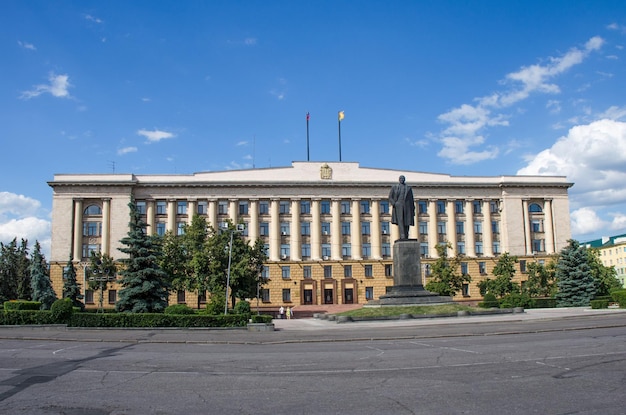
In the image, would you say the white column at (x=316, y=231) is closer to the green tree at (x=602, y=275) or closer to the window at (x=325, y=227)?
the window at (x=325, y=227)

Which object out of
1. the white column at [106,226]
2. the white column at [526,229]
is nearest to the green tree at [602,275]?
the white column at [526,229]

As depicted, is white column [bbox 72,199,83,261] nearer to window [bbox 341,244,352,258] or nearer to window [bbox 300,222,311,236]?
window [bbox 300,222,311,236]

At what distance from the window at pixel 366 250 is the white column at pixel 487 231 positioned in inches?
620

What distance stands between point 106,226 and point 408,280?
151 ft

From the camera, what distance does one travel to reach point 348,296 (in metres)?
69.4

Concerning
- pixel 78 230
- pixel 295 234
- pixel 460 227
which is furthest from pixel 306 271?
pixel 78 230

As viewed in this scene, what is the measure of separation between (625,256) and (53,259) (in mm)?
110485

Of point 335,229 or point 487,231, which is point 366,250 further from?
point 487,231

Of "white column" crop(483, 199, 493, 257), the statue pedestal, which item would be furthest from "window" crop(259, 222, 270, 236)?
the statue pedestal

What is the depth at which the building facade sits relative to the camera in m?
68.0

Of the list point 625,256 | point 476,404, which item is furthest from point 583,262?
point 625,256

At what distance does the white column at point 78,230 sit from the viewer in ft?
219

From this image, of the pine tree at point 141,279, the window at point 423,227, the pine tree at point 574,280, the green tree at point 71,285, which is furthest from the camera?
the window at point 423,227

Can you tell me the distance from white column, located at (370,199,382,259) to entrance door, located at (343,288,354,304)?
5501 mm
